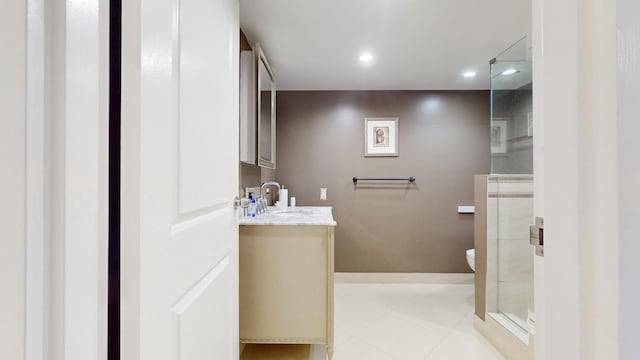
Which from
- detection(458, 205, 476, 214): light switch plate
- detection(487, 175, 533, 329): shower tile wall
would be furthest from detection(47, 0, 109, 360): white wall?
detection(458, 205, 476, 214): light switch plate

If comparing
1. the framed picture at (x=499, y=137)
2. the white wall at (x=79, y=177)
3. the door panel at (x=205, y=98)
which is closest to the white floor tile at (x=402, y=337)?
the framed picture at (x=499, y=137)

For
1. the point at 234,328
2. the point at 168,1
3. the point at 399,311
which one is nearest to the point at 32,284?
the point at 168,1

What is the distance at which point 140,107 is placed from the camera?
0.58 metres

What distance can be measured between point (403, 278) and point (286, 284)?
6.33 feet

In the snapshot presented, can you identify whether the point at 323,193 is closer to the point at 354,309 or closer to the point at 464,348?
the point at 354,309

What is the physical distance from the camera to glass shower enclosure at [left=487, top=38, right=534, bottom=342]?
6.84 feet

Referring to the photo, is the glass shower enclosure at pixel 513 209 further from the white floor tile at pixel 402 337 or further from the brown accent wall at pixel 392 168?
the brown accent wall at pixel 392 168

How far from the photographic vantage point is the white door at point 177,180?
0.56m

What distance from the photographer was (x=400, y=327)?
2277 mm

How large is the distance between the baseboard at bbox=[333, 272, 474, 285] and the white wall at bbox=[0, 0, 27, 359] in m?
3.07

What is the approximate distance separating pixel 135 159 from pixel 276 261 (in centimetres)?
130

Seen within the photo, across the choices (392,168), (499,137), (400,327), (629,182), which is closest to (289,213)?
(400,327)

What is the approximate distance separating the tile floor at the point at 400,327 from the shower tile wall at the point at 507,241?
367 mm

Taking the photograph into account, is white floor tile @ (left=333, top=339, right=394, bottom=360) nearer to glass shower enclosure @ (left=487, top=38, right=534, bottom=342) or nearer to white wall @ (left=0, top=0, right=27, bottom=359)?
glass shower enclosure @ (left=487, top=38, right=534, bottom=342)
